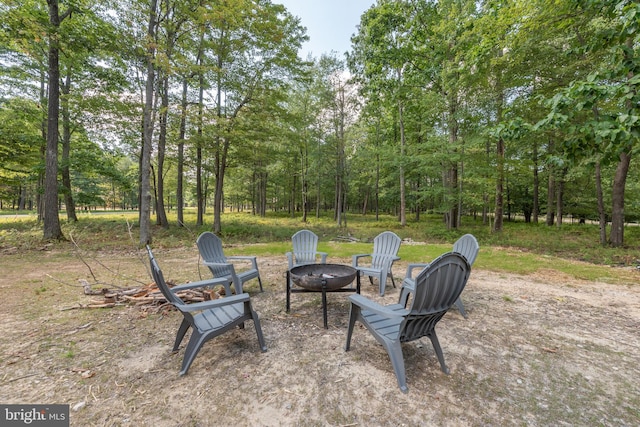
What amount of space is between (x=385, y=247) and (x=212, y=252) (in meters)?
2.92

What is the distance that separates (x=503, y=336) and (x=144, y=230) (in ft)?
29.2

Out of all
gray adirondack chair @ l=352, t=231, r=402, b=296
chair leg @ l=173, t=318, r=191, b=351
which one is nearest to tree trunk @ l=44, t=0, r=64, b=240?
chair leg @ l=173, t=318, r=191, b=351

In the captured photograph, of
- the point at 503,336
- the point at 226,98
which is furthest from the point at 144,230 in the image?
the point at 503,336

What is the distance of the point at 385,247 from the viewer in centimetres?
438

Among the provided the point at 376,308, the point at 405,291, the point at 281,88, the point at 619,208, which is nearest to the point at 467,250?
the point at 405,291

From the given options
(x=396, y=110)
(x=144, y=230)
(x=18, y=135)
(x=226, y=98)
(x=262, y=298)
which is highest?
(x=396, y=110)

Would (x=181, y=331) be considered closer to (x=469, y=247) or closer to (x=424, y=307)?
(x=424, y=307)

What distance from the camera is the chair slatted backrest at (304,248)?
180 inches

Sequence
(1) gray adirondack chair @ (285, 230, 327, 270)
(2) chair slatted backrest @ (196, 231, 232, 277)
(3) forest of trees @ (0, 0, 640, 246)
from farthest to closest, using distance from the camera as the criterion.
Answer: (3) forest of trees @ (0, 0, 640, 246)
(1) gray adirondack chair @ (285, 230, 327, 270)
(2) chair slatted backrest @ (196, 231, 232, 277)

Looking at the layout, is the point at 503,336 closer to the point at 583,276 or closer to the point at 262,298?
the point at 262,298

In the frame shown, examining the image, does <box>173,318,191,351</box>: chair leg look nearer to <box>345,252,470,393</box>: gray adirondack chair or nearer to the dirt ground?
the dirt ground

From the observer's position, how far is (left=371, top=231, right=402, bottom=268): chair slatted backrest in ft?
13.9

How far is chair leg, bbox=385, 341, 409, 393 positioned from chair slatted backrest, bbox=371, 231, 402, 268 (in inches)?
93.2

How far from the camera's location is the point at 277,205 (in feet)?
89.4
